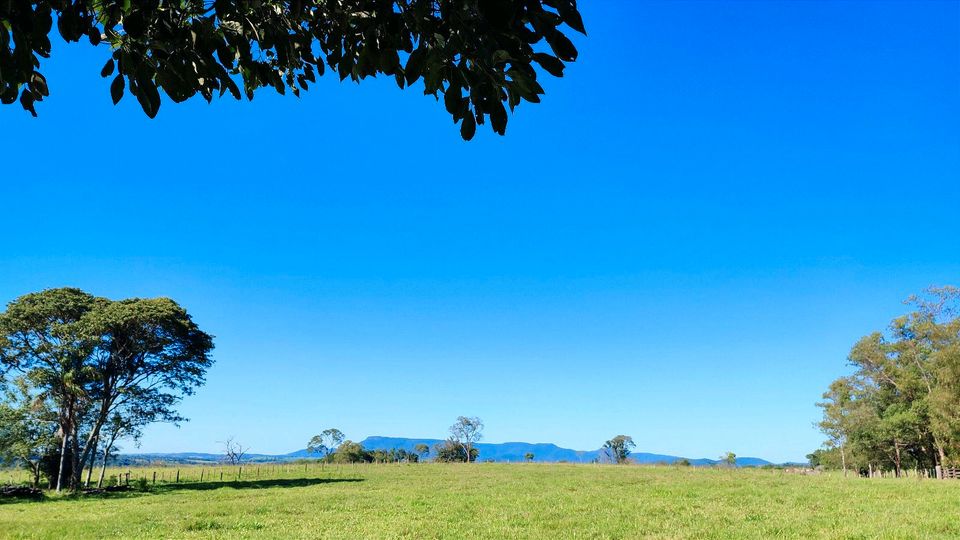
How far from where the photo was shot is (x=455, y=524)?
1515 cm

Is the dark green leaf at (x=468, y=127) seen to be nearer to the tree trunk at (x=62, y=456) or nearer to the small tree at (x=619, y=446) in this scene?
the tree trunk at (x=62, y=456)

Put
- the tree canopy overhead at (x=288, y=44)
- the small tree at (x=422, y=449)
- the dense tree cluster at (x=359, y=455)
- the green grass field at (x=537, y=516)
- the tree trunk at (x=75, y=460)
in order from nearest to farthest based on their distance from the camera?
the tree canopy overhead at (x=288, y=44), the green grass field at (x=537, y=516), the tree trunk at (x=75, y=460), the dense tree cluster at (x=359, y=455), the small tree at (x=422, y=449)

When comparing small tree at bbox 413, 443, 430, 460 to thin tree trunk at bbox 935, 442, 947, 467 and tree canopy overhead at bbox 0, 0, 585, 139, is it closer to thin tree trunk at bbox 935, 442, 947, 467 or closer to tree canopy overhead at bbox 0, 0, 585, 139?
thin tree trunk at bbox 935, 442, 947, 467

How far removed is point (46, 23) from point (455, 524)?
15.5 meters

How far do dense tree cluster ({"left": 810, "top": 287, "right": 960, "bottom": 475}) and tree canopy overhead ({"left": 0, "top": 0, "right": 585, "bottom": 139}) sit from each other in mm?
53807

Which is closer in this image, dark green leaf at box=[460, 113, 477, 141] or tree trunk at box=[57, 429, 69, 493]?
dark green leaf at box=[460, 113, 477, 141]

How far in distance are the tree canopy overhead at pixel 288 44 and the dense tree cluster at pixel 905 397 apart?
53.8 meters

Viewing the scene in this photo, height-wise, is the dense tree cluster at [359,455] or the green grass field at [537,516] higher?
the green grass field at [537,516]

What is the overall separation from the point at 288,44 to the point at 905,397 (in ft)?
221

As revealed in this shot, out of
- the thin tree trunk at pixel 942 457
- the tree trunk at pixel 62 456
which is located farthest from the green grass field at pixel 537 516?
the thin tree trunk at pixel 942 457

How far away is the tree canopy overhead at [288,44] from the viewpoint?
2.16 meters

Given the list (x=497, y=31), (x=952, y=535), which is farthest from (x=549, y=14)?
(x=952, y=535)

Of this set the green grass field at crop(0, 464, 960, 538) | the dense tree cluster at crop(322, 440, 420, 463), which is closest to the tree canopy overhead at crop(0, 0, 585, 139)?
the green grass field at crop(0, 464, 960, 538)

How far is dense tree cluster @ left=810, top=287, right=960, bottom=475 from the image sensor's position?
42.5 m
